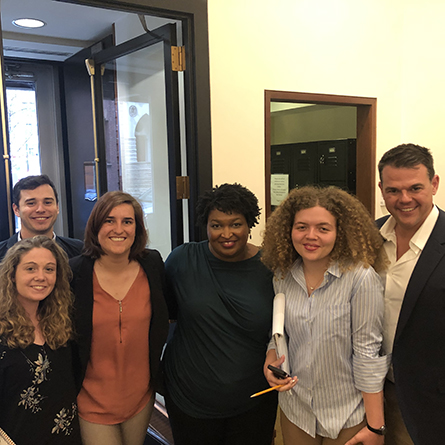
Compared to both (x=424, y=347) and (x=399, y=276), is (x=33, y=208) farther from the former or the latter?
(x=424, y=347)

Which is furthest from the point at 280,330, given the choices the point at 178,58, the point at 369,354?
the point at 178,58

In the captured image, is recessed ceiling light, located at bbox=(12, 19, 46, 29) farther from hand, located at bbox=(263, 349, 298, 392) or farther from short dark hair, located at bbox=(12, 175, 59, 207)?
hand, located at bbox=(263, 349, 298, 392)

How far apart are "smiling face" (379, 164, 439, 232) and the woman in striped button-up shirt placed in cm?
12

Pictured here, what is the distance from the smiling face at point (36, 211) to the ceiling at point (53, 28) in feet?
5.11

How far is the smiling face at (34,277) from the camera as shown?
1.51 meters

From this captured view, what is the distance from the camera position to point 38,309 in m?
1.56

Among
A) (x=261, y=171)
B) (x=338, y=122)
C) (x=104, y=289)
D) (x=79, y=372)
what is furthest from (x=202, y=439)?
(x=338, y=122)

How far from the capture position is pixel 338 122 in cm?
464

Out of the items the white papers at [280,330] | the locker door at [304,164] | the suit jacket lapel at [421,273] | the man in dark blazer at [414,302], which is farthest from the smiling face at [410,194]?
the locker door at [304,164]

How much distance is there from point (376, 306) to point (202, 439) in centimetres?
86

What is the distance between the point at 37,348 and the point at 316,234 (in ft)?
3.38

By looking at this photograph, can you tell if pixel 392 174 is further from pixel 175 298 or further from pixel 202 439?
pixel 202 439

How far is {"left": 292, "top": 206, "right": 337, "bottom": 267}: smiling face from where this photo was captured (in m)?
1.49

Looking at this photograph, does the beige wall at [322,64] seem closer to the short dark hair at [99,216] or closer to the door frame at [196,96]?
the door frame at [196,96]
